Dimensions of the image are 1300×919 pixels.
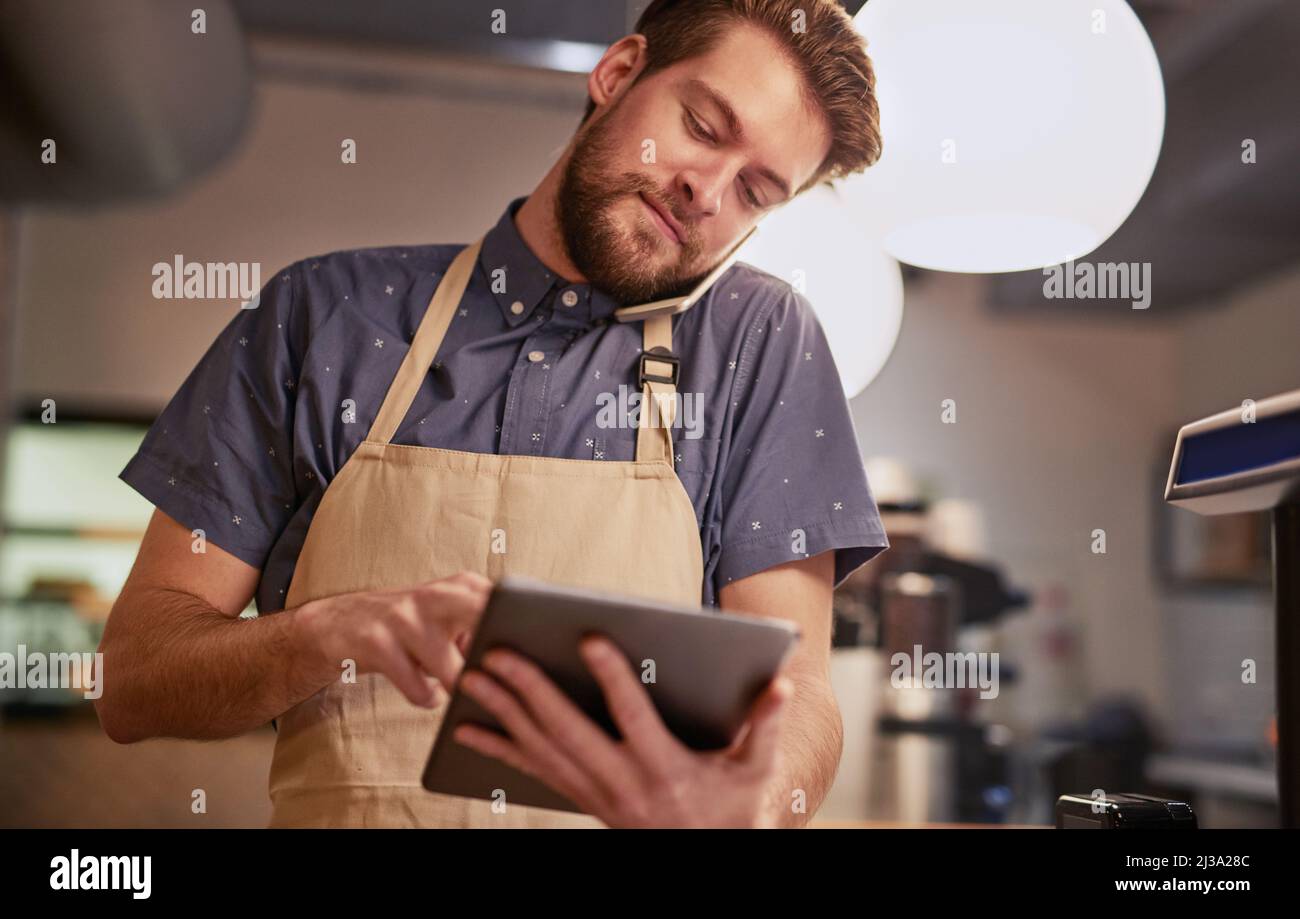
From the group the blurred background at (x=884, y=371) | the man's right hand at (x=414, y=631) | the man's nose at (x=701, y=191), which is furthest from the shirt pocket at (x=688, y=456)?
the blurred background at (x=884, y=371)

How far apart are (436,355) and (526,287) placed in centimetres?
14

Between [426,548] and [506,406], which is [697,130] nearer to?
[506,406]

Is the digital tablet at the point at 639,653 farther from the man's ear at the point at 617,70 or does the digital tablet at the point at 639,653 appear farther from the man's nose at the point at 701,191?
the man's ear at the point at 617,70

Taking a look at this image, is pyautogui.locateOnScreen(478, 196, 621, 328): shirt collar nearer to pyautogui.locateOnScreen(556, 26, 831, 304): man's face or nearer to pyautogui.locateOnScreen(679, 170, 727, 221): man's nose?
pyautogui.locateOnScreen(556, 26, 831, 304): man's face

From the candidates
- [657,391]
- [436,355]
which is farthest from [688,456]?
[436,355]

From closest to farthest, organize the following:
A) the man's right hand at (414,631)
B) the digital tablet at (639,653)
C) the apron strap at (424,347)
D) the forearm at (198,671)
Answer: the digital tablet at (639,653) → the man's right hand at (414,631) → the forearm at (198,671) → the apron strap at (424,347)

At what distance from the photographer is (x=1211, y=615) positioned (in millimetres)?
4738

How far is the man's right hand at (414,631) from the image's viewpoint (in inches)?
34.9

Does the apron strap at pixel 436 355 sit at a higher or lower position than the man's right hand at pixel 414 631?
higher

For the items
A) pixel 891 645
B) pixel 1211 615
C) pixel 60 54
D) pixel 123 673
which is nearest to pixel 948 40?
pixel 123 673

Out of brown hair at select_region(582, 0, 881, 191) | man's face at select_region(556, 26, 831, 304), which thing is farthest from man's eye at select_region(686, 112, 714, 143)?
brown hair at select_region(582, 0, 881, 191)

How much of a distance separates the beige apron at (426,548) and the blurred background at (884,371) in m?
1.09

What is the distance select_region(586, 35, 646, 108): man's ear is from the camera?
4.88 ft

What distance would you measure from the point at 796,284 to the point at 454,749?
128 centimetres
